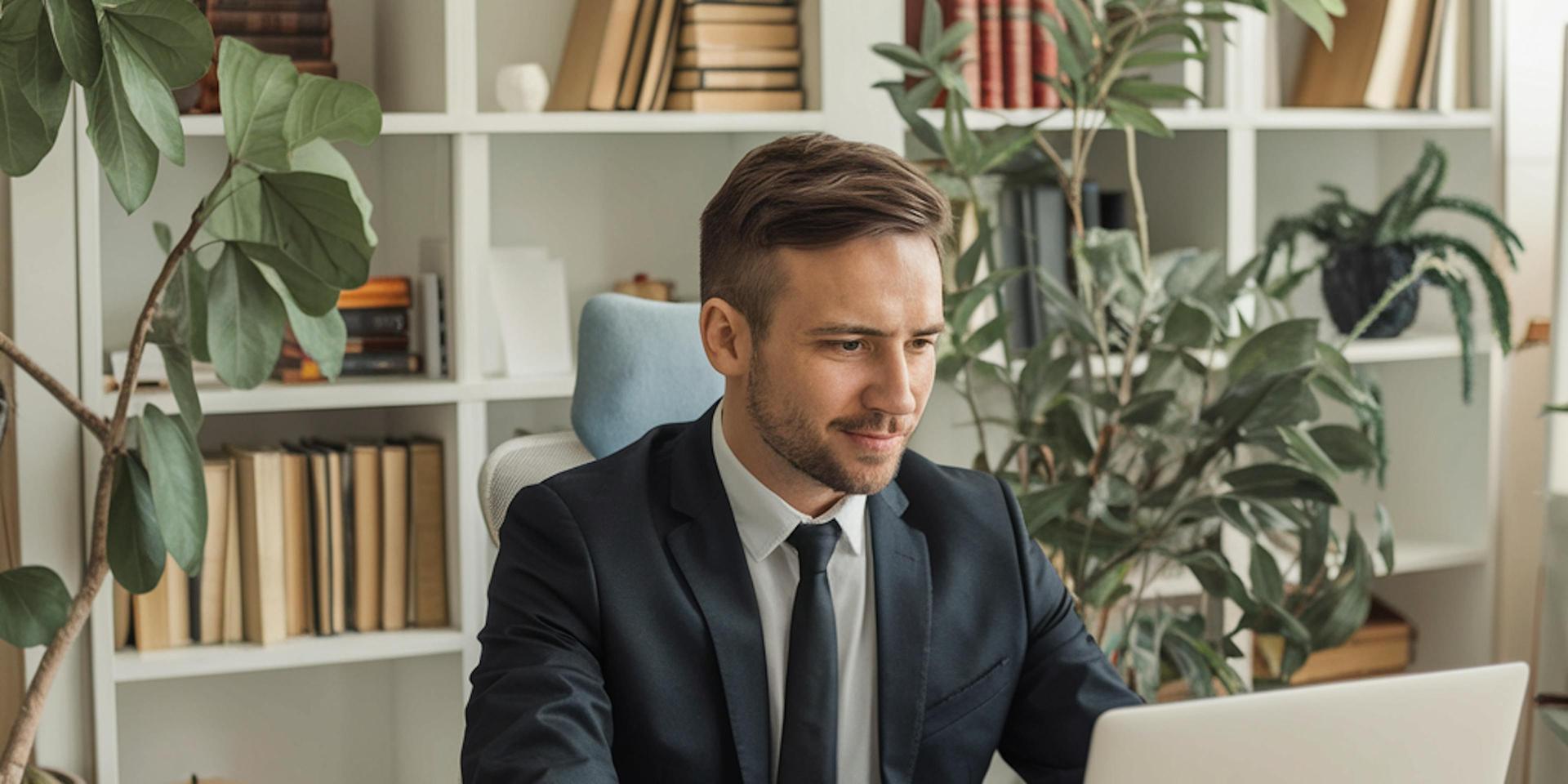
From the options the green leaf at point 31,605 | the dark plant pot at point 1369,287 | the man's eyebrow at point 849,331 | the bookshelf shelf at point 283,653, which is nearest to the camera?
the man's eyebrow at point 849,331

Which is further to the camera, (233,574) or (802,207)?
(233,574)

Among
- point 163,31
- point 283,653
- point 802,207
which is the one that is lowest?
point 283,653

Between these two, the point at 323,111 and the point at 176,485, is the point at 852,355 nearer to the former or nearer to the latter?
the point at 323,111

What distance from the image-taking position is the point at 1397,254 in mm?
3029

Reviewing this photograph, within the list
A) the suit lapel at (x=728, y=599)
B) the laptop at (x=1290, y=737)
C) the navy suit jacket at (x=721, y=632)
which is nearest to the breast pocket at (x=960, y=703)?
the navy suit jacket at (x=721, y=632)

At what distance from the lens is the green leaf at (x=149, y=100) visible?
1.78 m

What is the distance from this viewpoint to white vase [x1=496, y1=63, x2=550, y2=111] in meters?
2.65

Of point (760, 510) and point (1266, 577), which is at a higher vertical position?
point (760, 510)

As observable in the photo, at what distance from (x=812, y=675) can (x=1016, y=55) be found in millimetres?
1682

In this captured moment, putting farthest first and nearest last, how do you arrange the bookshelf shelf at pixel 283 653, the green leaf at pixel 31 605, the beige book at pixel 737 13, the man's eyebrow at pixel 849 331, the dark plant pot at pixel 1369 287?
the dark plant pot at pixel 1369 287
the beige book at pixel 737 13
the bookshelf shelf at pixel 283 653
the green leaf at pixel 31 605
the man's eyebrow at pixel 849 331

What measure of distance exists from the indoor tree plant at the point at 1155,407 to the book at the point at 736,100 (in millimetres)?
315

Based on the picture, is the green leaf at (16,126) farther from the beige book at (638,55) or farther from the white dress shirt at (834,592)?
the beige book at (638,55)

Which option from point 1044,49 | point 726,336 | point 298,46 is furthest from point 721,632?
point 1044,49

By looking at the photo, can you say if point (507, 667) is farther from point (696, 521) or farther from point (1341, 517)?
point (1341, 517)
